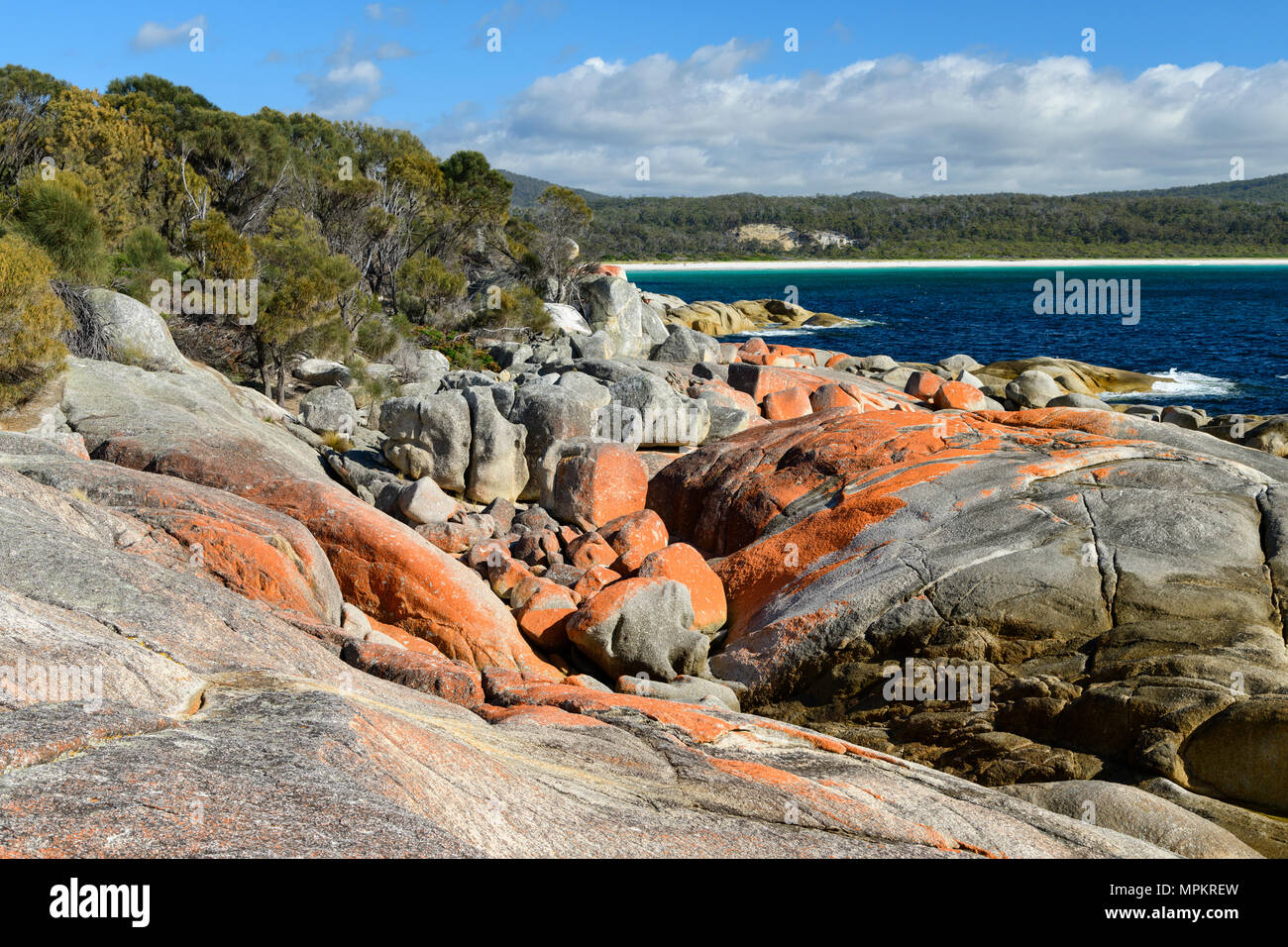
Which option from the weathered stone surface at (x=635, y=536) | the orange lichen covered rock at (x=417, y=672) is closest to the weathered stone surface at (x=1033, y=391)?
the weathered stone surface at (x=635, y=536)

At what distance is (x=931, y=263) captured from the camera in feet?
555

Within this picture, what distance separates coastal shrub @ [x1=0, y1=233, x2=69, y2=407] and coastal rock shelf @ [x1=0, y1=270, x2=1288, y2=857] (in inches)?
15.6

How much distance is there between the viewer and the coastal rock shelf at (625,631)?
509cm

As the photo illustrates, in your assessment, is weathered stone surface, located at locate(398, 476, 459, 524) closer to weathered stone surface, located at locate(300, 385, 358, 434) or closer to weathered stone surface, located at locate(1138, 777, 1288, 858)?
weathered stone surface, located at locate(300, 385, 358, 434)

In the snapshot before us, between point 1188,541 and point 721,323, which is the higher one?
point 721,323

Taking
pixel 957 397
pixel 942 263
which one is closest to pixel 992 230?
pixel 942 263

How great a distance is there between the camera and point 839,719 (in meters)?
10.5

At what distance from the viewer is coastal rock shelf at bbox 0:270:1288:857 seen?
200 inches

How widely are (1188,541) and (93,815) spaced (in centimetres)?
1048

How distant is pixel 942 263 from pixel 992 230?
560 inches

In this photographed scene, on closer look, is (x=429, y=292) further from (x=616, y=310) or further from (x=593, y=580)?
(x=593, y=580)

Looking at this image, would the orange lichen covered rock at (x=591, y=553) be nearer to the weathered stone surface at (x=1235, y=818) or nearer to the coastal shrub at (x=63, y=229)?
the weathered stone surface at (x=1235, y=818)

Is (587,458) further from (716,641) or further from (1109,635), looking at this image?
(1109,635)

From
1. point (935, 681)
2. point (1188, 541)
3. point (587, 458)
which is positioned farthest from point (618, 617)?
point (1188, 541)
